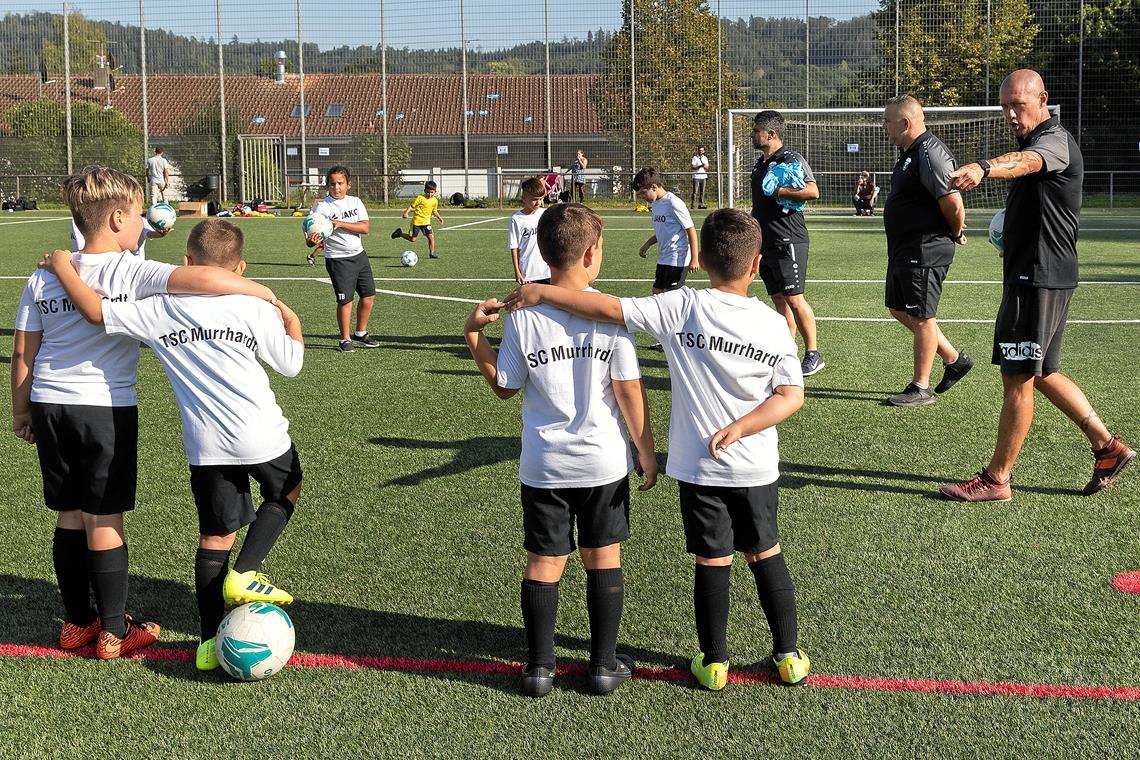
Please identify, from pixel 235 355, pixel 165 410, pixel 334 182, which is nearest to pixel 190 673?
pixel 235 355

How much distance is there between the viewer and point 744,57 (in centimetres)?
4209

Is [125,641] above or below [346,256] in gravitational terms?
below

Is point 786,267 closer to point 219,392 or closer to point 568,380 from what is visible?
point 568,380

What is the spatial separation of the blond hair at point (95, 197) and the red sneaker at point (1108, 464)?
506cm

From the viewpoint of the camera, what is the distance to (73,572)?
4469 mm

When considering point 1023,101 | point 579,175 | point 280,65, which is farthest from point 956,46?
point 1023,101

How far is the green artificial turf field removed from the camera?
12.4 ft

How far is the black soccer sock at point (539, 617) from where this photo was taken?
13.2 ft

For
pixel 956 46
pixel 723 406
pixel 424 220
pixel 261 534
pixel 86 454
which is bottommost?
pixel 261 534

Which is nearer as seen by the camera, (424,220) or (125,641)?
(125,641)

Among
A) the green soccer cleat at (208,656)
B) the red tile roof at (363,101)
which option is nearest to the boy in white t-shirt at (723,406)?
the green soccer cleat at (208,656)

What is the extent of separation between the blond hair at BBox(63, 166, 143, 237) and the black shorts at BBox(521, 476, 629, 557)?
6.12ft

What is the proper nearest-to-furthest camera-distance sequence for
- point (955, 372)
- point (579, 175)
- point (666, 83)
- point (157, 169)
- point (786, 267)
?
point (955, 372)
point (786, 267)
point (157, 169)
point (579, 175)
point (666, 83)

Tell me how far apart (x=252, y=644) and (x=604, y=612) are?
4.13ft
